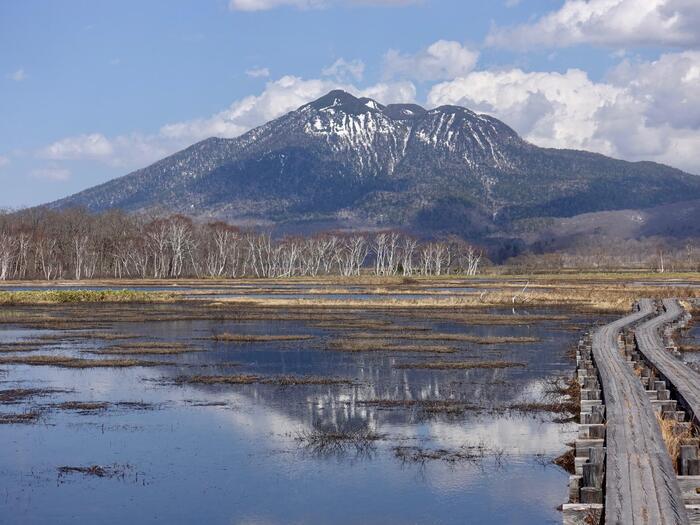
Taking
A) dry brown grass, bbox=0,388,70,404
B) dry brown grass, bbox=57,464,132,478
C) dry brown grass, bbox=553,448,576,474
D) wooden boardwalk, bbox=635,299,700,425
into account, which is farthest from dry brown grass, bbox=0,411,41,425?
wooden boardwalk, bbox=635,299,700,425

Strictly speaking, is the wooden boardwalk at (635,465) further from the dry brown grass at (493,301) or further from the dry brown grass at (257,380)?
the dry brown grass at (493,301)

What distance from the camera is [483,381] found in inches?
1253

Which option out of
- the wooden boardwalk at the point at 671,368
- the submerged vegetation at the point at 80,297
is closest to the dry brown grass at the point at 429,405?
the wooden boardwalk at the point at 671,368

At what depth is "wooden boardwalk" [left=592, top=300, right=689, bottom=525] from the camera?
12.3 m

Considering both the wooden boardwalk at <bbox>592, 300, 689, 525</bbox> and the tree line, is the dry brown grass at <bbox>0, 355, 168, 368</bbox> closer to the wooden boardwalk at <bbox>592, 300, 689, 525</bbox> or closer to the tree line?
the wooden boardwalk at <bbox>592, 300, 689, 525</bbox>

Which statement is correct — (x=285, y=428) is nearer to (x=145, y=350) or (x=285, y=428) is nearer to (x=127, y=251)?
(x=145, y=350)

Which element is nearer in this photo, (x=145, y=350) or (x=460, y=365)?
(x=460, y=365)

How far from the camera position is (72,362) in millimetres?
36812

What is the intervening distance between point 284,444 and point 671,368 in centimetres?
1300

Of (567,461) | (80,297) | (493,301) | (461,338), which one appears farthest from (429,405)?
(80,297)

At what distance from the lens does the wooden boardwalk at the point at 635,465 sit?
12.3 meters

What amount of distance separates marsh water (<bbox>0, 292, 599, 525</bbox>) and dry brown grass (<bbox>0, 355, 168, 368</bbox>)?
0.69 m

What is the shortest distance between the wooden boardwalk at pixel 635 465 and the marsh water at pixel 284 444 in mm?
1633

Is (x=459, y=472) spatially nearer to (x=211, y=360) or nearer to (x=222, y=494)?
(x=222, y=494)
